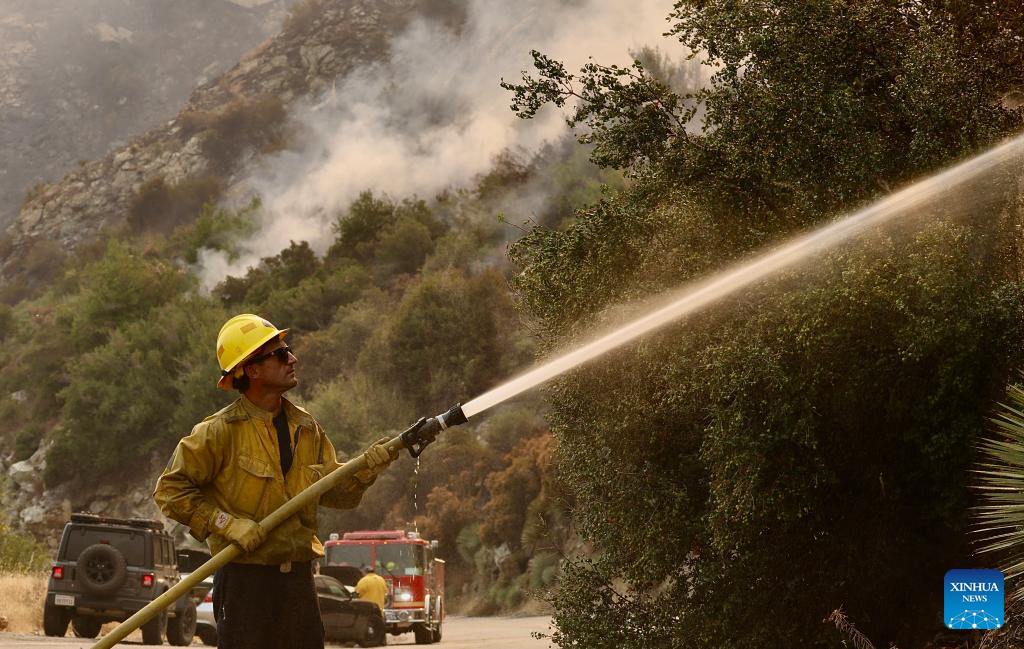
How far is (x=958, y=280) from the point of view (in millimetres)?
10875

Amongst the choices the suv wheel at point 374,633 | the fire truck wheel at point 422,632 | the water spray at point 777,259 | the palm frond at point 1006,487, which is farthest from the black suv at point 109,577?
the palm frond at point 1006,487

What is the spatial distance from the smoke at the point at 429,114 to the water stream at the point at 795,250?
54138 mm

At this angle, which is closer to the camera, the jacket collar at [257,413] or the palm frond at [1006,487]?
the jacket collar at [257,413]

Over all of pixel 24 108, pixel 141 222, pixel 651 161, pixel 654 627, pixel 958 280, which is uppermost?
pixel 24 108

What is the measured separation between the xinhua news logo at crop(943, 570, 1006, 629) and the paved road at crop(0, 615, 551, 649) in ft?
26.3

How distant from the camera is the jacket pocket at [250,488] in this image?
5.83 m

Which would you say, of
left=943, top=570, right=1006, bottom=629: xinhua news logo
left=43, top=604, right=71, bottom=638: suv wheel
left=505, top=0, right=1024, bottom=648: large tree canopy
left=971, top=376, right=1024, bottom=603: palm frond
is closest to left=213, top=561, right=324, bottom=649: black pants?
left=971, top=376, right=1024, bottom=603: palm frond

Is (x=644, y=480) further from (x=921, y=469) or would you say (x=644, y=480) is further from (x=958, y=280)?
(x=958, y=280)

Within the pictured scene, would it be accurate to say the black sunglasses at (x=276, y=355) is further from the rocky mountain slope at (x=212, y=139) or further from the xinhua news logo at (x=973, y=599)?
the rocky mountain slope at (x=212, y=139)

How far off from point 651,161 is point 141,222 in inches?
3367

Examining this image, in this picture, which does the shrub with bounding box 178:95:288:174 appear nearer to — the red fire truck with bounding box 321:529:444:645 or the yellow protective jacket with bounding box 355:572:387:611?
the red fire truck with bounding box 321:529:444:645

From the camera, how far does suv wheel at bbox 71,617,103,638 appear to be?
2162 cm

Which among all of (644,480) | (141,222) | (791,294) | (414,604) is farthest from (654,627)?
(141,222)

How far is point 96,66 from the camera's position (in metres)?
152
